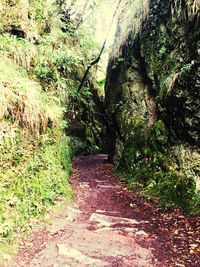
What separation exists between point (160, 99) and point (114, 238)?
220 inches

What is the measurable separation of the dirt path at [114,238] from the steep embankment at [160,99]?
1.04 meters

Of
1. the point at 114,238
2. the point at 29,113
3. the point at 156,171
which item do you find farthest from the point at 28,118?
the point at 156,171

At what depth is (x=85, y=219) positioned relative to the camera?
7160 mm

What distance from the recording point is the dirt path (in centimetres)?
500

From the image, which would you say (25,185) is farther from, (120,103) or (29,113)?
(120,103)

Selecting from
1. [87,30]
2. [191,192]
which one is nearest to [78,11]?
[87,30]

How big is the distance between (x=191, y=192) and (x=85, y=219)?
2.81 meters

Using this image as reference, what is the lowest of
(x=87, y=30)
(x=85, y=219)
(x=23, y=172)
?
(x=85, y=219)

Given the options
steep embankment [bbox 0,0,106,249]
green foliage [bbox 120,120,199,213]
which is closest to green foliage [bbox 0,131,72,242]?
steep embankment [bbox 0,0,106,249]

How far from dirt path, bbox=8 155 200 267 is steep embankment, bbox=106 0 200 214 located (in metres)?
1.04

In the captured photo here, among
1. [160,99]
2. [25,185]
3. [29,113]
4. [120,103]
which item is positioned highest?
[160,99]

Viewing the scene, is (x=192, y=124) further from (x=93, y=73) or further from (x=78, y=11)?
(x=93, y=73)

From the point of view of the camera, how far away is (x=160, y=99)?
10305mm

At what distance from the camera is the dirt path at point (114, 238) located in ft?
16.4
